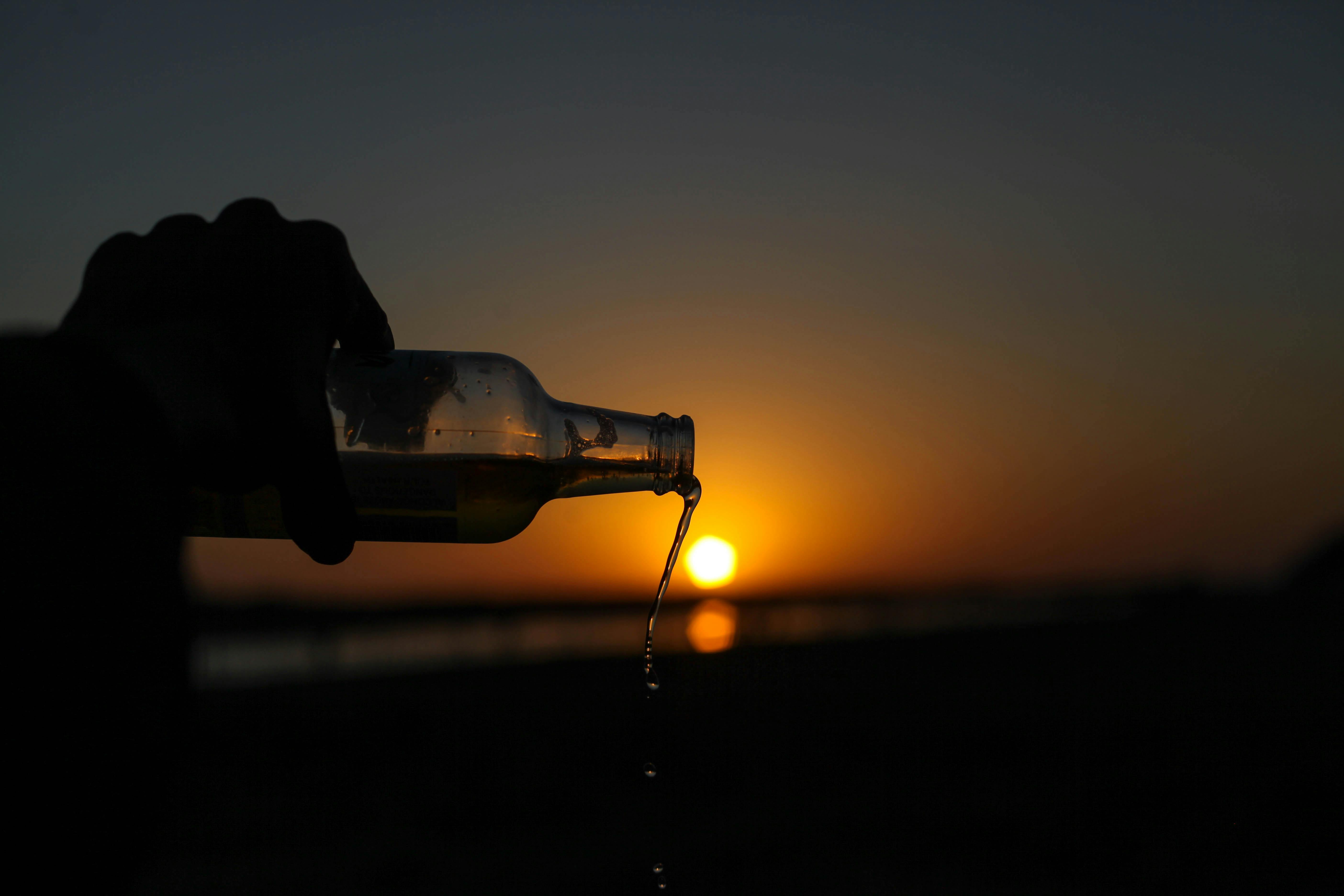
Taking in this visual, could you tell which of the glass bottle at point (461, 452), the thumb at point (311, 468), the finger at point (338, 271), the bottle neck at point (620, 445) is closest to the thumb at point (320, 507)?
the thumb at point (311, 468)

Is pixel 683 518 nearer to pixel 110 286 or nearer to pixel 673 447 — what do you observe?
pixel 673 447

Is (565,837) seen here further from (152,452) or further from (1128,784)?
(152,452)

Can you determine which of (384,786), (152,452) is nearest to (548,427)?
(152,452)

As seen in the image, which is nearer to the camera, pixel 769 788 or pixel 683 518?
pixel 683 518

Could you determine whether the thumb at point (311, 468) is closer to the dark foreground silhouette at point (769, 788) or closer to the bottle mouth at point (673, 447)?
the bottle mouth at point (673, 447)

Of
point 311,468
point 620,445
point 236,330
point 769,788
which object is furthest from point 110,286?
point 769,788

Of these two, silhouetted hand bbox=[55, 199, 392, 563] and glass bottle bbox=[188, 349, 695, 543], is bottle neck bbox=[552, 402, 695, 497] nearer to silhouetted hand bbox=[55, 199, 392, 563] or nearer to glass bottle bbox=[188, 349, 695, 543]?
glass bottle bbox=[188, 349, 695, 543]
